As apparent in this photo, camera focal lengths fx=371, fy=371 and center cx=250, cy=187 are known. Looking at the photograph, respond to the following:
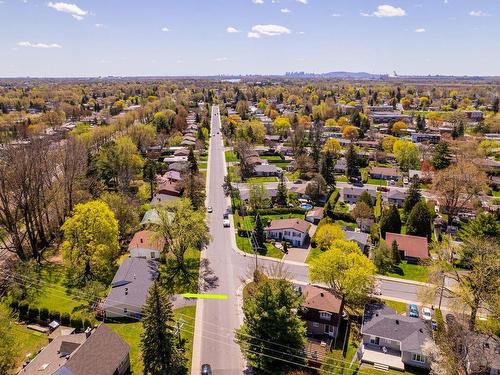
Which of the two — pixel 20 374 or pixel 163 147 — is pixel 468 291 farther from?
pixel 163 147

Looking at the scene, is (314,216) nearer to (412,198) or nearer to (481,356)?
(412,198)

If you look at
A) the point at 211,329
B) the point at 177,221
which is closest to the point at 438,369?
the point at 211,329

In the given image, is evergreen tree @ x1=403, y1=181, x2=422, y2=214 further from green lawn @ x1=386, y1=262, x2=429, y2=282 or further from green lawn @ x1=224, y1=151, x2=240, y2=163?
green lawn @ x1=224, y1=151, x2=240, y2=163

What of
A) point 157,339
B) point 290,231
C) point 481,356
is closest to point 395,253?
point 290,231

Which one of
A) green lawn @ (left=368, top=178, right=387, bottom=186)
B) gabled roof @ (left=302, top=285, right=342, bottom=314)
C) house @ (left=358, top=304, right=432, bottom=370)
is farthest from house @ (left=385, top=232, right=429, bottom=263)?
green lawn @ (left=368, top=178, right=387, bottom=186)

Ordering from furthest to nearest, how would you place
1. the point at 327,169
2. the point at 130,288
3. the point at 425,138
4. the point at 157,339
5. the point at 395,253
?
the point at 425,138 < the point at 327,169 < the point at 395,253 < the point at 130,288 < the point at 157,339
